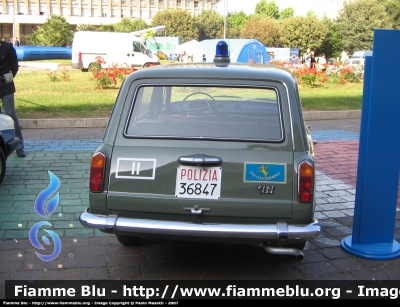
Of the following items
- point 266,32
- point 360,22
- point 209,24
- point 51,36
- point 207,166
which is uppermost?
point 209,24

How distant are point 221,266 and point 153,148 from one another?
1250 mm

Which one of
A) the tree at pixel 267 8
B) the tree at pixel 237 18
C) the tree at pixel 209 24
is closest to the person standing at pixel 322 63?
the tree at pixel 209 24

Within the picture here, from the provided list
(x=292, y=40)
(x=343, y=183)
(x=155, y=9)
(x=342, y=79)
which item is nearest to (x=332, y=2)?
(x=155, y=9)

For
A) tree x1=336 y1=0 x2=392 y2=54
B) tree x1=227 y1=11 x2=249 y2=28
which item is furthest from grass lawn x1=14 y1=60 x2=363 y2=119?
tree x1=227 y1=11 x2=249 y2=28

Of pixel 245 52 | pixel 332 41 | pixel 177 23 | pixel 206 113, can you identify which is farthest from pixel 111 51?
pixel 177 23

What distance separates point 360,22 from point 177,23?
3006cm

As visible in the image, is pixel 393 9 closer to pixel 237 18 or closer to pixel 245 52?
pixel 237 18

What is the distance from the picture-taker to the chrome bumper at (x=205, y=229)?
Answer: 3551 millimetres

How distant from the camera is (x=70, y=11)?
9350 cm

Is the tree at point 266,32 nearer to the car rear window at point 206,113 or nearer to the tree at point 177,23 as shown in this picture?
the tree at point 177,23

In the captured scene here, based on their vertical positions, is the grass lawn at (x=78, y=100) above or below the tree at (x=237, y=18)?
below

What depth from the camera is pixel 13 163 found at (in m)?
7.87

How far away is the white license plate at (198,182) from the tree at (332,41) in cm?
6592

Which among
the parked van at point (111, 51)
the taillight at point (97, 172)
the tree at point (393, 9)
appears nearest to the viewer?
the taillight at point (97, 172)
